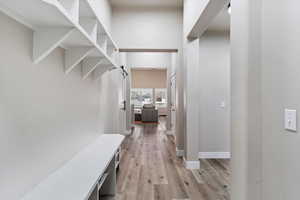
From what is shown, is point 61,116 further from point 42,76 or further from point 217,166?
point 217,166

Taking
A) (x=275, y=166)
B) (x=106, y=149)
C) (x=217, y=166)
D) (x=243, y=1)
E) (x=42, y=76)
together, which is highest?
Result: (x=243, y=1)

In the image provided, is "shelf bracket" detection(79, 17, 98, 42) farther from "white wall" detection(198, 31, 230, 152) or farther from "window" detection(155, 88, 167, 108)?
"window" detection(155, 88, 167, 108)

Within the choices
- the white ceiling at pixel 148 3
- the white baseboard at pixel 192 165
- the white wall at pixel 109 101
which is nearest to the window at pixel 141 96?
the white wall at pixel 109 101

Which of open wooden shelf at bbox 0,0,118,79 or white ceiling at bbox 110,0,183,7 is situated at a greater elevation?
white ceiling at bbox 110,0,183,7

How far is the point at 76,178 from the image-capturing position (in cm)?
150

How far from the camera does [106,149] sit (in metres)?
2.37

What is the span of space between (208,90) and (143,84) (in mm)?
8419

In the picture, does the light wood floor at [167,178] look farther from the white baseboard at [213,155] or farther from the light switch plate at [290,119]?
the light switch plate at [290,119]

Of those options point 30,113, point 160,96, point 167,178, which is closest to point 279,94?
point 30,113

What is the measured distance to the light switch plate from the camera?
1.04 metres

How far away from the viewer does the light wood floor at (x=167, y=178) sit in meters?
2.55

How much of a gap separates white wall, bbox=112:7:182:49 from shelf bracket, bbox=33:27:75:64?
2865 mm

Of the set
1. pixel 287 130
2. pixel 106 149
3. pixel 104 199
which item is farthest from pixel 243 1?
pixel 104 199

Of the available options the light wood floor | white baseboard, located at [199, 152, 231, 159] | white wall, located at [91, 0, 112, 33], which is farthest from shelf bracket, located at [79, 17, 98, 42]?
white baseboard, located at [199, 152, 231, 159]
